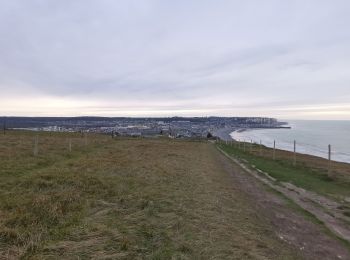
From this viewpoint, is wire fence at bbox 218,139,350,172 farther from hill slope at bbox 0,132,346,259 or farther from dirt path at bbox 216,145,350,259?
hill slope at bbox 0,132,346,259

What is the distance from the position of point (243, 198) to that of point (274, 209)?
1.58 metres

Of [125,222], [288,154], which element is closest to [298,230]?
[125,222]

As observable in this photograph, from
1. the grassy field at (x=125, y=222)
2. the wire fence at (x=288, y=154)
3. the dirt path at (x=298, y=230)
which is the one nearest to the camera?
the grassy field at (x=125, y=222)

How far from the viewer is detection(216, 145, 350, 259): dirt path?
294 inches

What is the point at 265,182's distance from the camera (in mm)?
18281

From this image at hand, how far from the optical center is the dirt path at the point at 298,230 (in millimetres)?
7461

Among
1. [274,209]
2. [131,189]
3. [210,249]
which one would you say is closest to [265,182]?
[274,209]

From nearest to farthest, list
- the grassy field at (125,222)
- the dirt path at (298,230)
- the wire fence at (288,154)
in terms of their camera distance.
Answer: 1. the grassy field at (125,222)
2. the dirt path at (298,230)
3. the wire fence at (288,154)

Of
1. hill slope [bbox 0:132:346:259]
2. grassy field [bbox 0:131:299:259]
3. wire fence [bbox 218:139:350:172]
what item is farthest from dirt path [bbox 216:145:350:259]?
wire fence [bbox 218:139:350:172]

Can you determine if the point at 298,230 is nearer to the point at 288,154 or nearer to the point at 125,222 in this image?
the point at 125,222

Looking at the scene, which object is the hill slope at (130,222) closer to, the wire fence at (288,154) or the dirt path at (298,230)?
the dirt path at (298,230)

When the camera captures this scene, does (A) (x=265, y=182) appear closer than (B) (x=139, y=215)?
No

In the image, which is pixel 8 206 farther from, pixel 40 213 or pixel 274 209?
pixel 274 209

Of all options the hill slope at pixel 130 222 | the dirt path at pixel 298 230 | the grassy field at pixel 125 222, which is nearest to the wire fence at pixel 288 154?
the dirt path at pixel 298 230
